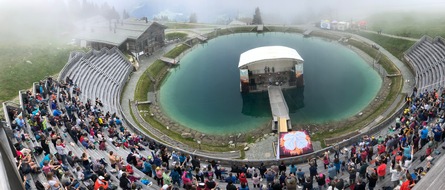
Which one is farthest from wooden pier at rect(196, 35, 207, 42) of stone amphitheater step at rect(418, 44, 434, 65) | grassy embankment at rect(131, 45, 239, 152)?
stone amphitheater step at rect(418, 44, 434, 65)

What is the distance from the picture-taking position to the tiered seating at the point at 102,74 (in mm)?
60531

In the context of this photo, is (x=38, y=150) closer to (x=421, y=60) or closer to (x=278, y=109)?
(x=278, y=109)

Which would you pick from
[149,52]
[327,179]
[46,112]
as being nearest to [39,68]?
[149,52]

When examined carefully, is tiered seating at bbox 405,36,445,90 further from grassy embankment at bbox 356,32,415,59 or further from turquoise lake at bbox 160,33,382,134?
turquoise lake at bbox 160,33,382,134

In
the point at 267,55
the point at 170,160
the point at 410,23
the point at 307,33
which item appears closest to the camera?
the point at 170,160

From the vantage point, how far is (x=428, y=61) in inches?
2557

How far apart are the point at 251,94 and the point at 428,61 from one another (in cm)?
3138

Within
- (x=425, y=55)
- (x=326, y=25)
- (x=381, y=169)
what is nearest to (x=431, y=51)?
(x=425, y=55)

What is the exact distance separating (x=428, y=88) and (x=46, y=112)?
5083cm

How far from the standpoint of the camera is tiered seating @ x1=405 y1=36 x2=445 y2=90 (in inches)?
2211

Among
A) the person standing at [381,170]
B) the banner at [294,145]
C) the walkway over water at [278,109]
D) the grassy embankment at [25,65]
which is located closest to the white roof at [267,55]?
A: the walkway over water at [278,109]

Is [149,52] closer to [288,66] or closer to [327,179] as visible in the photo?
[288,66]

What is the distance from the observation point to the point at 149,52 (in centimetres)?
9062

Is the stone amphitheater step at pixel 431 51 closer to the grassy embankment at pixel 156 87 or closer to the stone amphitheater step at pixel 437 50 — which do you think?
the stone amphitheater step at pixel 437 50
